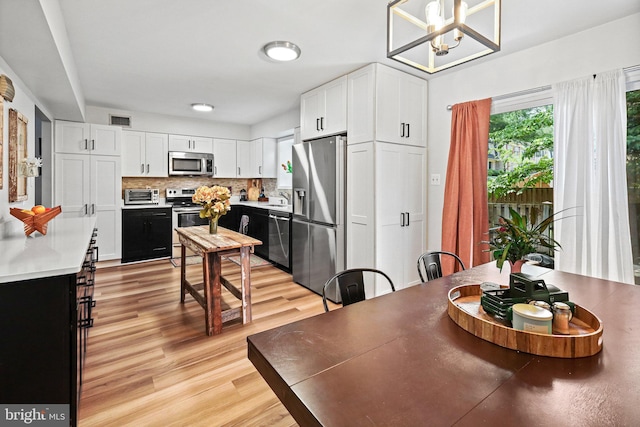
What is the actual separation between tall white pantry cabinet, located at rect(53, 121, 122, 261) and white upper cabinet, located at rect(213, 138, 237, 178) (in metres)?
1.60

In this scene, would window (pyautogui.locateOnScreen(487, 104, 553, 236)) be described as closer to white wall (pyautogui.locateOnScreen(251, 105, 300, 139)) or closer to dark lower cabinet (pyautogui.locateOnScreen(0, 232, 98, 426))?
white wall (pyautogui.locateOnScreen(251, 105, 300, 139))

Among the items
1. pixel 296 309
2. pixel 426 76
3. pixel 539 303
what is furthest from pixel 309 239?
pixel 539 303

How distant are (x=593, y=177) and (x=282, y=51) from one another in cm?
277

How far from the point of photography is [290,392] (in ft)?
2.78

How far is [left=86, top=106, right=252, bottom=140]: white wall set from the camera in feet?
16.7

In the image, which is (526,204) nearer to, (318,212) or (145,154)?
(318,212)

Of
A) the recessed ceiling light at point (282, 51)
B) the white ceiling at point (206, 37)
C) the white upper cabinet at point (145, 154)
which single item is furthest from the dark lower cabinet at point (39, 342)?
the white upper cabinet at point (145, 154)

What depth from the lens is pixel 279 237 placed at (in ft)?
15.7

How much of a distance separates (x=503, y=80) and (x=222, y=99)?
354 cm

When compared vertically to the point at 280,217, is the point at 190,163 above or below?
above

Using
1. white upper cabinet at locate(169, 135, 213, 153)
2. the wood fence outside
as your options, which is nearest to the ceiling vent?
white upper cabinet at locate(169, 135, 213, 153)

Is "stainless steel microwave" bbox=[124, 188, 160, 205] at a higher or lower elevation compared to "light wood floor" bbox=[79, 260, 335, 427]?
higher

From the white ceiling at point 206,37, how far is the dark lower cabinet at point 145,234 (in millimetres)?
1800

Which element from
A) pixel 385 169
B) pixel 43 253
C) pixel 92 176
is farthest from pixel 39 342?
pixel 92 176
